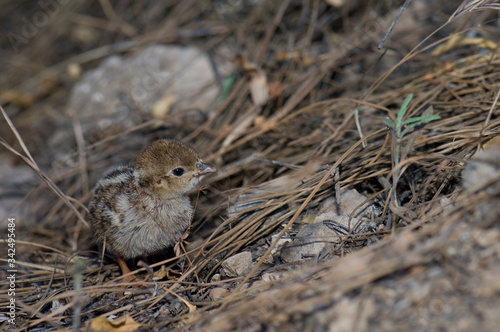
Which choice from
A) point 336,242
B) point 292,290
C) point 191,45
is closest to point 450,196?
point 336,242

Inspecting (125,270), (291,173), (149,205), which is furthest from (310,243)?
(125,270)

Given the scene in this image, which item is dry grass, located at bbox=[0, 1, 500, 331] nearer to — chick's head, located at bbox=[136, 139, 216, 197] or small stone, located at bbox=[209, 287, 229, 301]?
small stone, located at bbox=[209, 287, 229, 301]

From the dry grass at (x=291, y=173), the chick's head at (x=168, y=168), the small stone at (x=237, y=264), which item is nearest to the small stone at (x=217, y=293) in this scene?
the dry grass at (x=291, y=173)

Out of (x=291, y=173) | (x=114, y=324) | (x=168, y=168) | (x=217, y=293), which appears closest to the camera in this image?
(x=114, y=324)

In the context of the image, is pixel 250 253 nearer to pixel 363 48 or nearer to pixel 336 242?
pixel 336 242

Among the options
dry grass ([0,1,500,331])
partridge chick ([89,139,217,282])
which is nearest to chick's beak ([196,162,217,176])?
partridge chick ([89,139,217,282])

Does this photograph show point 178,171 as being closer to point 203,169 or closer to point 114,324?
point 203,169

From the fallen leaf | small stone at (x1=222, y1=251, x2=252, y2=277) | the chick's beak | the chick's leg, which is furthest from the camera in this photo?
the chick's beak
